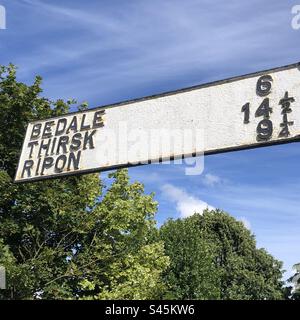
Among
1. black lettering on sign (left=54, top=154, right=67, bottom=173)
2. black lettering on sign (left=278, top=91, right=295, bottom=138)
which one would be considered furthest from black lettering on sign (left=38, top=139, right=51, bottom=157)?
black lettering on sign (left=278, top=91, right=295, bottom=138)

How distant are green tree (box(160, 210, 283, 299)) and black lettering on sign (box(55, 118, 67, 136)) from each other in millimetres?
38233

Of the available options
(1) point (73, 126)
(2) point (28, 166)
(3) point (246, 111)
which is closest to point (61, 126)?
(1) point (73, 126)

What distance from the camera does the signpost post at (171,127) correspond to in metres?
2.70

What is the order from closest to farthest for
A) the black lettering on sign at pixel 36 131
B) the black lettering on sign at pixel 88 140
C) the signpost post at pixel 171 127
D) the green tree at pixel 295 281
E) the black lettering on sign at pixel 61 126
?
the signpost post at pixel 171 127 → the black lettering on sign at pixel 88 140 → the black lettering on sign at pixel 61 126 → the black lettering on sign at pixel 36 131 → the green tree at pixel 295 281

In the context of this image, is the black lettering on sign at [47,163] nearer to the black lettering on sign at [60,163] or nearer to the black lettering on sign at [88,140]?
the black lettering on sign at [60,163]

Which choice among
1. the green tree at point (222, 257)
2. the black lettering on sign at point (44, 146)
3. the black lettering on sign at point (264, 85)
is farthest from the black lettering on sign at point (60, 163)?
the green tree at point (222, 257)

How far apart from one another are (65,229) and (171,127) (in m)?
20.3

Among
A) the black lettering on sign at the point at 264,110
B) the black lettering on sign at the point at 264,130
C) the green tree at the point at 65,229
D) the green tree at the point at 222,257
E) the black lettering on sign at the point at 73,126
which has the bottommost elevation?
the black lettering on sign at the point at 264,130

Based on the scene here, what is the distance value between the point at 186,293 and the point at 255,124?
3845 centimetres

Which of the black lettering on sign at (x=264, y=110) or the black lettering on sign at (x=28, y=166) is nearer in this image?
the black lettering on sign at (x=264, y=110)

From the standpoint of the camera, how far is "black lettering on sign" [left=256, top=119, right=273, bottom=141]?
8.70 ft

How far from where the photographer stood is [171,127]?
2.97 metres

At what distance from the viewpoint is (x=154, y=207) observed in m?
26.6
